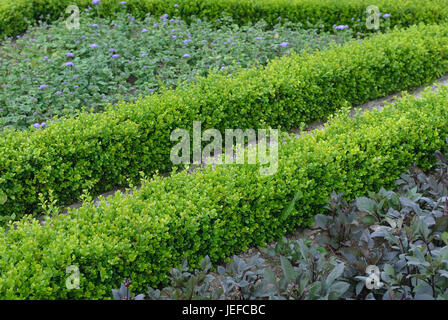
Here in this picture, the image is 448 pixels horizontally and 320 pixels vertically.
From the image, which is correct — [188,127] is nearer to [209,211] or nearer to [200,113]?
[200,113]

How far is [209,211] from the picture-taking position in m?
3.99

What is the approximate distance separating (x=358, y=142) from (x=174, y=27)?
5228 millimetres

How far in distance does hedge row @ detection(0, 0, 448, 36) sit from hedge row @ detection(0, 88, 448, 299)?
14.8ft

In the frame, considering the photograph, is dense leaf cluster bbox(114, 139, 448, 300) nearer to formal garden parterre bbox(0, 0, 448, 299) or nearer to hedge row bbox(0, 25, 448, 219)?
formal garden parterre bbox(0, 0, 448, 299)

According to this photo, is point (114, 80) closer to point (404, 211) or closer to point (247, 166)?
point (247, 166)

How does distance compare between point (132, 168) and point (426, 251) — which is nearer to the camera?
point (426, 251)

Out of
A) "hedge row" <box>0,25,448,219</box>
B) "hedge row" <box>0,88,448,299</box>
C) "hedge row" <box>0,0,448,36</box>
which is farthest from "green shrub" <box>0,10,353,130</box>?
"hedge row" <box>0,88,448,299</box>

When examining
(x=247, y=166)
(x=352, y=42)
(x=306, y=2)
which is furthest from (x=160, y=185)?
(x=306, y=2)

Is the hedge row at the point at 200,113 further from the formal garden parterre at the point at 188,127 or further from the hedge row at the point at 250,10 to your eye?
the hedge row at the point at 250,10

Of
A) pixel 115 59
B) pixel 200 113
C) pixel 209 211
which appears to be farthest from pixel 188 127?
pixel 115 59

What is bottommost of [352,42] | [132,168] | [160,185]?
[132,168]

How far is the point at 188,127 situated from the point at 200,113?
0.30 meters

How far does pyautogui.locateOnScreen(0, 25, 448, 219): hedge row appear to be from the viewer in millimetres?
5121

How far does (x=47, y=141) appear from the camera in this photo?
5.18 meters
